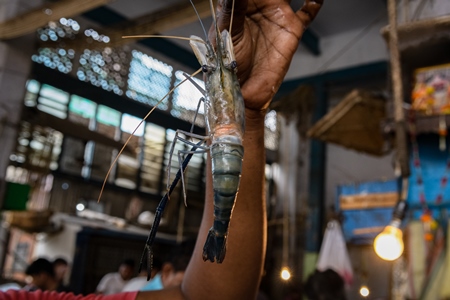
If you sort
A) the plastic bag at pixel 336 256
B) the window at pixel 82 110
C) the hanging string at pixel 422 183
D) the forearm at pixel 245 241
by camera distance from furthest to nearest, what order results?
the window at pixel 82 110 < the plastic bag at pixel 336 256 < the hanging string at pixel 422 183 < the forearm at pixel 245 241

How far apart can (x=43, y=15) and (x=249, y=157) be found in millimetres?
5571

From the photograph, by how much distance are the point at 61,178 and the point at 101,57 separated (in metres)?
2.58

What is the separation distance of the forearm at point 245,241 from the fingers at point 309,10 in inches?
10.9

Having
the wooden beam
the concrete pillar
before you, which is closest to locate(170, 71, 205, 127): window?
the wooden beam

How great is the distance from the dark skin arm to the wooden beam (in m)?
4.44

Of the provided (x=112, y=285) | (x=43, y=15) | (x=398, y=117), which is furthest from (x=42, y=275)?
(x=398, y=117)

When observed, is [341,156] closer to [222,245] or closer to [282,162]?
[282,162]

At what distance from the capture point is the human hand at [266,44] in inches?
37.9

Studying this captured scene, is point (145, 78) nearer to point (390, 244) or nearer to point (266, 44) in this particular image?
point (390, 244)

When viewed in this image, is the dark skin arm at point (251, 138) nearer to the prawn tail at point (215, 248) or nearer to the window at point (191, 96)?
the window at point (191, 96)

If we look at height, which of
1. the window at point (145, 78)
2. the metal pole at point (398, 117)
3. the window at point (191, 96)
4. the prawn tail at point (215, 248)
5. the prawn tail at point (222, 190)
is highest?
the window at point (145, 78)

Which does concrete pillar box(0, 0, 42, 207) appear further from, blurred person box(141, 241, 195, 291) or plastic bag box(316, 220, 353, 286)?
plastic bag box(316, 220, 353, 286)

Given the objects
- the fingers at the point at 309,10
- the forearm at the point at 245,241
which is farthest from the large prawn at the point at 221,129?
the forearm at the point at 245,241

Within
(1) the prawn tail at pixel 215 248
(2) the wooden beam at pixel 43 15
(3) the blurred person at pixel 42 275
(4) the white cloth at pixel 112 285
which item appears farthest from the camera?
(4) the white cloth at pixel 112 285
